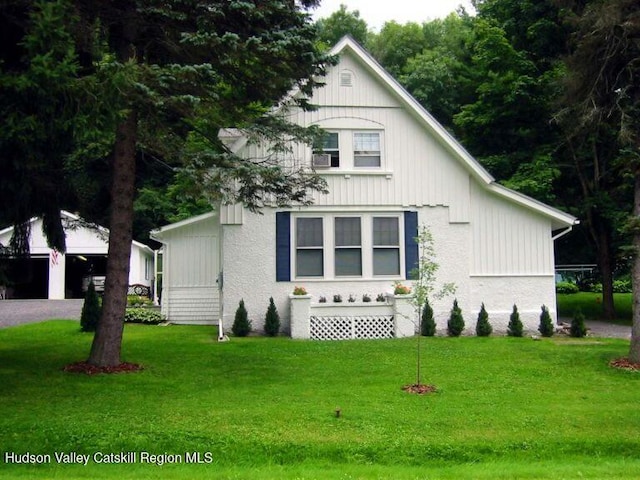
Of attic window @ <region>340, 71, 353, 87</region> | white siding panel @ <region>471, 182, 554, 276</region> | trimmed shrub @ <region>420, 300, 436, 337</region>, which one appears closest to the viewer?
trimmed shrub @ <region>420, 300, 436, 337</region>

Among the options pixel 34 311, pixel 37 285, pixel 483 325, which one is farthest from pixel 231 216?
pixel 37 285

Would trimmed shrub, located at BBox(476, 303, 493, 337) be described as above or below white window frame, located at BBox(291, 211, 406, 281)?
below

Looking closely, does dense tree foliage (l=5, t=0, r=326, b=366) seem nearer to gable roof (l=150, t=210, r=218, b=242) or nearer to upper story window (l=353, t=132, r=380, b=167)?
upper story window (l=353, t=132, r=380, b=167)

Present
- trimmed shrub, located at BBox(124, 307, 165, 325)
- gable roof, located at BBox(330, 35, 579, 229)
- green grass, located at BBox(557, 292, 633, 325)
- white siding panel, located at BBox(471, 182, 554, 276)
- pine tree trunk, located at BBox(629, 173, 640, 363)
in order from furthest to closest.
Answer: green grass, located at BBox(557, 292, 633, 325)
trimmed shrub, located at BBox(124, 307, 165, 325)
white siding panel, located at BBox(471, 182, 554, 276)
gable roof, located at BBox(330, 35, 579, 229)
pine tree trunk, located at BBox(629, 173, 640, 363)

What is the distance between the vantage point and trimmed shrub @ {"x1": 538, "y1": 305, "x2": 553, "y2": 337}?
625 inches

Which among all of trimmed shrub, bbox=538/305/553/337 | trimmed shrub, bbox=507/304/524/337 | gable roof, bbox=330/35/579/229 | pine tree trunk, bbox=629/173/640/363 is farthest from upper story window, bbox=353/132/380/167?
pine tree trunk, bbox=629/173/640/363

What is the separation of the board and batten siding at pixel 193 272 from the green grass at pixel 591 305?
496 inches

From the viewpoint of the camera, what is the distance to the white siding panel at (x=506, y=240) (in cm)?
1642

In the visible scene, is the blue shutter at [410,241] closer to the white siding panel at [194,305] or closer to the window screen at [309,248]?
the window screen at [309,248]

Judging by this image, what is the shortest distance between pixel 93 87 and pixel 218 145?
4.61 metres

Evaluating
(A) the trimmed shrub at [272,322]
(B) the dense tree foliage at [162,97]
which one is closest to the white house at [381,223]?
(A) the trimmed shrub at [272,322]

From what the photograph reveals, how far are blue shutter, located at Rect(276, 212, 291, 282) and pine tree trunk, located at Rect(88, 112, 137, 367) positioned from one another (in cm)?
→ 535

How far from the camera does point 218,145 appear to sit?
11852 mm

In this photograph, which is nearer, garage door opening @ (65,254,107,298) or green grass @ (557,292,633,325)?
green grass @ (557,292,633,325)
